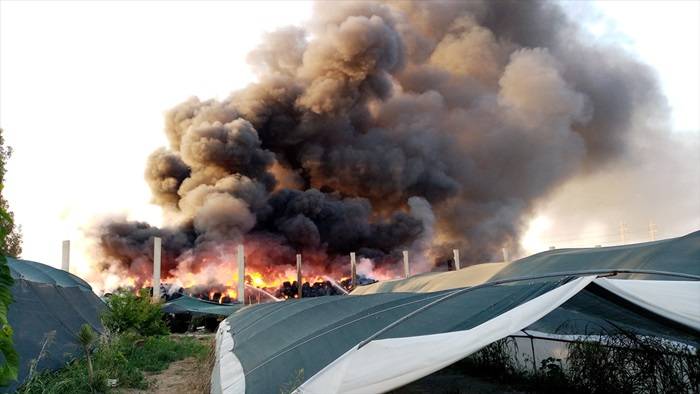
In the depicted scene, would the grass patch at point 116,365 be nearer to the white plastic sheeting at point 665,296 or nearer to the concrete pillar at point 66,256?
the concrete pillar at point 66,256

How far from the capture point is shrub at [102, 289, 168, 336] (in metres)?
12.5

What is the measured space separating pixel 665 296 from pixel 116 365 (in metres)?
9.22

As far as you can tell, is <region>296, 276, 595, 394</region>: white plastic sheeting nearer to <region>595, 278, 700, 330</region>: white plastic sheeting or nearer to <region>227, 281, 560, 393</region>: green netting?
<region>227, 281, 560, 393</region>: green netting

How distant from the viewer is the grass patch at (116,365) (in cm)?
730

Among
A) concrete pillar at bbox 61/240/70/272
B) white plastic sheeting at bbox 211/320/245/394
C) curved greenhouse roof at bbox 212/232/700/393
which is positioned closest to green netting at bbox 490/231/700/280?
curved greenhouse roof at bbox 212/232/700/393

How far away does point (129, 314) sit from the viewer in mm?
12633

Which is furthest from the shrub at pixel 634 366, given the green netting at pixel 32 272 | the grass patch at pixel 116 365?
the green netting at pixel 32 272

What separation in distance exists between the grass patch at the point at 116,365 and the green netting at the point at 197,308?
356 cm

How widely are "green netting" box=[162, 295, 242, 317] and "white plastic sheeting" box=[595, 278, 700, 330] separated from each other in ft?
→ 51.0

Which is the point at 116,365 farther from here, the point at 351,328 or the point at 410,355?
the point at 410,355

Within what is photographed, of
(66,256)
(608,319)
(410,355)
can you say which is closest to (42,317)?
(410,355)

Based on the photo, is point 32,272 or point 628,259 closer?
point 628,259

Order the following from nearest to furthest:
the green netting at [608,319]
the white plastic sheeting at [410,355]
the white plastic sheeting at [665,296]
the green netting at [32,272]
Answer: the white plastic sheeting at [410,355], the white plastic sheeting at [665,296], the green netting at [608,319], the green netting at [32,272]

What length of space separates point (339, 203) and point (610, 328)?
105ft
